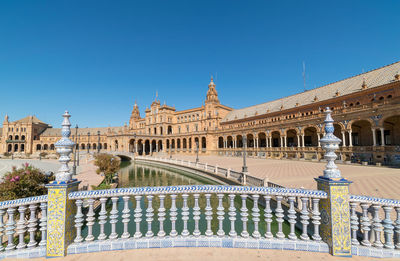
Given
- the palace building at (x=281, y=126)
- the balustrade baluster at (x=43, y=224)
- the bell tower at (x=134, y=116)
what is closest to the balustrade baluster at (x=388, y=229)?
the balustrade baluster at (x=43, y=224)

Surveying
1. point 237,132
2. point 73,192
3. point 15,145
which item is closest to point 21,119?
point 15,145

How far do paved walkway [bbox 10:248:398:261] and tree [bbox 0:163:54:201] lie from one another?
463cm

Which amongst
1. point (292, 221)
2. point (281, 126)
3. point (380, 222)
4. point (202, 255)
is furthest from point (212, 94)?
point (202, 255)

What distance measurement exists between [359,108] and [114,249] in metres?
28.4

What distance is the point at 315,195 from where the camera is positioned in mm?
3275

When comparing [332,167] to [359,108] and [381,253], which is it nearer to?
[381,253]

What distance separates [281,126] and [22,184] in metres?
33.4

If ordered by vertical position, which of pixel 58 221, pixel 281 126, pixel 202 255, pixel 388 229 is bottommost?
pixel 202 255

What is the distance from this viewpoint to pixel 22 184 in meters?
6.37

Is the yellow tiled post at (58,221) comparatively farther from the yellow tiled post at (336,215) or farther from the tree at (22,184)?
the yellow tiled post at (336,215)

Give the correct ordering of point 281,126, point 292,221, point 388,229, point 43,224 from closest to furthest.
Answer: point 388,229, point 43,224, point 292,221, point 281,126

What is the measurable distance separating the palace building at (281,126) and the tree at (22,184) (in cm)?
1202

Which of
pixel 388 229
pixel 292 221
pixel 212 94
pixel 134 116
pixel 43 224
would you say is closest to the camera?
pixel 388 229

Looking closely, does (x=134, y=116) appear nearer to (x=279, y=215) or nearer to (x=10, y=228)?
(x=10, y=228)
